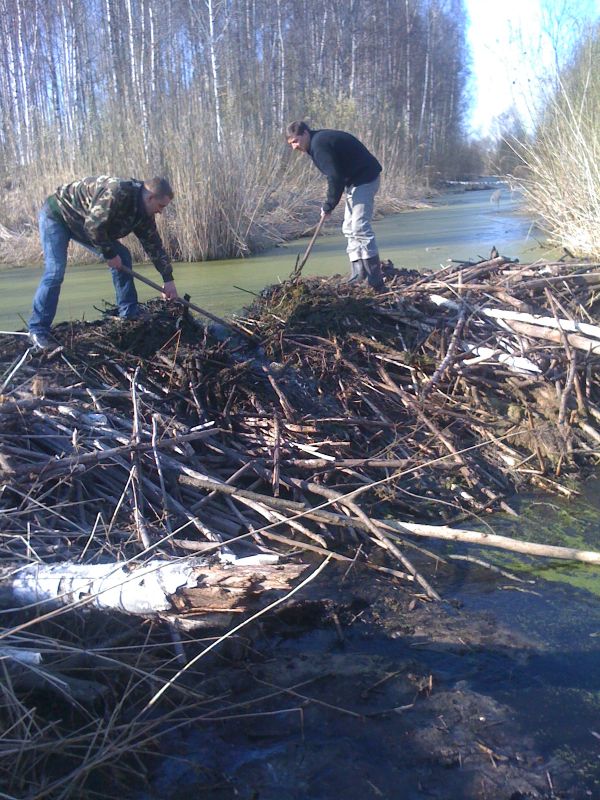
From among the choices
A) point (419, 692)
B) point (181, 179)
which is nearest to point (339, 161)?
point (419, 692)

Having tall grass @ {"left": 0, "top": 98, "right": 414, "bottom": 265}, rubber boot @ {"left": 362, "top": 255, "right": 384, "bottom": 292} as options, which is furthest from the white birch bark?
tall grass @ {"left": 0, "top": 98, "right": 414, "bottom": 265}

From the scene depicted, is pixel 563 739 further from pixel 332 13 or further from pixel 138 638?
pixel 332 13

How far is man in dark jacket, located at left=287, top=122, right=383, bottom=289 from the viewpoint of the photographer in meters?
6.84

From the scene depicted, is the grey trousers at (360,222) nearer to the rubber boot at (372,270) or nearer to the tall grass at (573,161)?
the rubber boot at (372,270)

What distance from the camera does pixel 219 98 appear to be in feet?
68.7

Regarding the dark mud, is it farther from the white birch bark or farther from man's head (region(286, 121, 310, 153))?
man's head (region(286, 121, 310, 153))

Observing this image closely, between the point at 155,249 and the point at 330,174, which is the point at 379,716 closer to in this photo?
the point at 155,249

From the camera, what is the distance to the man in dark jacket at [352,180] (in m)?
6.84

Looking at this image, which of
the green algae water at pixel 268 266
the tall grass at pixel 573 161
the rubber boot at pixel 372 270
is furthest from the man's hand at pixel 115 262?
the tall grass at pixel 573 161

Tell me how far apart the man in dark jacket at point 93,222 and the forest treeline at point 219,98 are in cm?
642

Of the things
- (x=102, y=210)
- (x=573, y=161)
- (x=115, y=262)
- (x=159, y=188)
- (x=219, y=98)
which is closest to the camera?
(x=102, y=210)

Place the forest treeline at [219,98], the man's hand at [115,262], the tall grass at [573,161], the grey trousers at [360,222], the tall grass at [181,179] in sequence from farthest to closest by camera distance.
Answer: the forest treeline at [219,98]
the tall grass at [181,179]
the tall grass at [573,161]
the grey trousers at [360,222]
the man's hand at [115,262]

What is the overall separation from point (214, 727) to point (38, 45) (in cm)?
2404

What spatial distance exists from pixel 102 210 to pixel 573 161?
5.79 m
